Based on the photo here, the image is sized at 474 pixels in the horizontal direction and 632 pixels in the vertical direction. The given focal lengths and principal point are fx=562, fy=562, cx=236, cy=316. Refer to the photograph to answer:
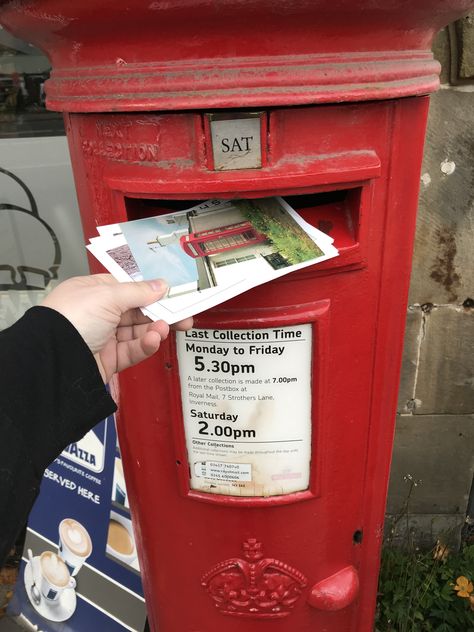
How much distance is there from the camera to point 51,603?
222 centimetres

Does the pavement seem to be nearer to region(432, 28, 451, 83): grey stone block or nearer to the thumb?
the thumb

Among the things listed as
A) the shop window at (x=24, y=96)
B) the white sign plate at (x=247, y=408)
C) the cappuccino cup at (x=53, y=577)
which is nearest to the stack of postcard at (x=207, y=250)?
Result: the white sign plate at (x=247, y=408)

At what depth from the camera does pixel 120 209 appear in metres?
1.19

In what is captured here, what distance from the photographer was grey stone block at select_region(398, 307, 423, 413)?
2154 millimetres

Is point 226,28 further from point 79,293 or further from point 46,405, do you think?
point 46,405

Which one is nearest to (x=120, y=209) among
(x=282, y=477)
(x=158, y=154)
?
(x=158, y=154)

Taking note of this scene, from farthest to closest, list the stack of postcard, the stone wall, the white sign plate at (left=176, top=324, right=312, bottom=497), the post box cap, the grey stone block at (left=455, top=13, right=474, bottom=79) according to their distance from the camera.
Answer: the stone wall < the grey stone block at (left=455, top=13, right=474, bottom=79) < the white sign plate at (left=176, top=324, right=312, bottom=497) < the stack of postcard < the post box cap

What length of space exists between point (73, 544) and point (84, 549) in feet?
0.19

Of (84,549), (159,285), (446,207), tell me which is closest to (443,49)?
(446,207)

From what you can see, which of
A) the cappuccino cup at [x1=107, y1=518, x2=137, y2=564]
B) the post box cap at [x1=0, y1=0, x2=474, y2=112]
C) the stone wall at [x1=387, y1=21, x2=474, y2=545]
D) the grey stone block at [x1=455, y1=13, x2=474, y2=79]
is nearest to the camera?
the post box cap at [x1=0, y1=0, x2=474, y2=112]

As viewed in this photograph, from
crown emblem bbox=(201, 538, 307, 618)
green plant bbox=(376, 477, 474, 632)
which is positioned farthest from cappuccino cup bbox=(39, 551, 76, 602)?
green plant bbox=(376, 477, 474, 632)

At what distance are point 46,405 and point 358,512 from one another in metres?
0.92

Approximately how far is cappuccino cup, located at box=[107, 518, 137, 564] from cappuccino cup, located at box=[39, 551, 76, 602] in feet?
0.76

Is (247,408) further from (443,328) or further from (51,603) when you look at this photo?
(51,603)
